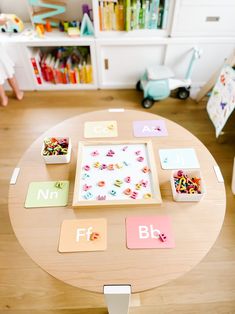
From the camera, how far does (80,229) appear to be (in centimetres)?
92

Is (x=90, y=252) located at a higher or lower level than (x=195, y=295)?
higher

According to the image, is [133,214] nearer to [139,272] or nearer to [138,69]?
[139,272]

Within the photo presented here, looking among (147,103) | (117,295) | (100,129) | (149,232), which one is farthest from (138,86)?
(117,295)

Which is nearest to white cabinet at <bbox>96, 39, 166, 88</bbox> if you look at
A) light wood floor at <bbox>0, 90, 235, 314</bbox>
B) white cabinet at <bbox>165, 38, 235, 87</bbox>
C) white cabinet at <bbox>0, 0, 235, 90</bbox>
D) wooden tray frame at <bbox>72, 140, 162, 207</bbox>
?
white cabinet at <bbox>0, 0, 235, 90</bbox>

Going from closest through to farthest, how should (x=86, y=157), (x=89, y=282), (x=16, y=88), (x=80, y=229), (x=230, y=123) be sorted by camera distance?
(x=89, y=282) → (x=80, y=229) → (x=86, y=157) → (x=230, y=123) → (x=16, y=88)

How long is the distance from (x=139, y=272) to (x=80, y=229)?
270 mm

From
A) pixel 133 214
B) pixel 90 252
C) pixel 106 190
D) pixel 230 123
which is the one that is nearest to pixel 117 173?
pixel 106 190

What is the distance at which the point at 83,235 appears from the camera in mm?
908

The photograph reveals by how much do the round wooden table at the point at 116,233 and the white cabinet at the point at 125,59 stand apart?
48.8 inches

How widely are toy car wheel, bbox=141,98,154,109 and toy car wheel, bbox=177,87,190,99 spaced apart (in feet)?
0.95

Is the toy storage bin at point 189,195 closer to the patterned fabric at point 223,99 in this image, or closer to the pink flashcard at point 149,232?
the pink flashcard at point 149,232

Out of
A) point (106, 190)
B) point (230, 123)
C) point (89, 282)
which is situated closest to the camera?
point (89, 282)

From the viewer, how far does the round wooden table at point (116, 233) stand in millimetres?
810

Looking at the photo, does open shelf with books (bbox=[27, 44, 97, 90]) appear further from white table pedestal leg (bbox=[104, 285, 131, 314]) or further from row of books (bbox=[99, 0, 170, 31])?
white table pedestal leg (bbox=[104, 285, 131, 314])
